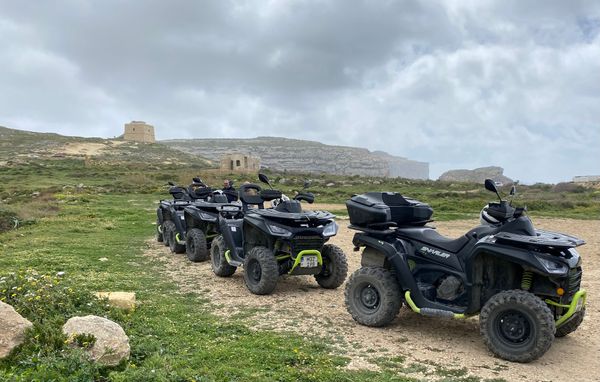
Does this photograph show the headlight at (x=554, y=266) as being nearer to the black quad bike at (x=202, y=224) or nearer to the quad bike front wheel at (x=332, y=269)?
the quad bike front wheel at (x=332, y=269)

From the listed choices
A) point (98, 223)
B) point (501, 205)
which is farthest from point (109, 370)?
point (98, 223)

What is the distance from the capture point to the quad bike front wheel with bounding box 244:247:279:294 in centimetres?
807

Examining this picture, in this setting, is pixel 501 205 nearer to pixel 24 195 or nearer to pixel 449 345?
pixel 449 345

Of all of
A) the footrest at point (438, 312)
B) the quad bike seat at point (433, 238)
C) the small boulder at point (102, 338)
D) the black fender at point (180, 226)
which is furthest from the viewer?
the black fender at point (180, 226)

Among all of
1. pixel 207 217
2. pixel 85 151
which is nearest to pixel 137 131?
pixel 85 151

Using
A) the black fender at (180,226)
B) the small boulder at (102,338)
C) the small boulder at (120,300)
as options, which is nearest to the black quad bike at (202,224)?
the black fender at (180,226)

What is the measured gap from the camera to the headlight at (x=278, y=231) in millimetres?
8055

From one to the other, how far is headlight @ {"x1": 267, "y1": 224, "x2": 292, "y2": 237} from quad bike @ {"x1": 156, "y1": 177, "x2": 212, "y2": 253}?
204 inches

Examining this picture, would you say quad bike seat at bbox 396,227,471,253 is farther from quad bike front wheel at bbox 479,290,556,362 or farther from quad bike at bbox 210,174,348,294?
quad bike at bbox 210,174,348,294

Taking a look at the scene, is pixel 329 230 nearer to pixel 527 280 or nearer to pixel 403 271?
pixel 403 271

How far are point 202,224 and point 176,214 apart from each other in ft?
3.80

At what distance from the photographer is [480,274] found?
5688mm

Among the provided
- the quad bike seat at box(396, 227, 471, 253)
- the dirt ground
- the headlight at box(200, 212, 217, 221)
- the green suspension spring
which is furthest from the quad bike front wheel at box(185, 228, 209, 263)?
the green suspension spring

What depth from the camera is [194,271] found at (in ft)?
34.4
